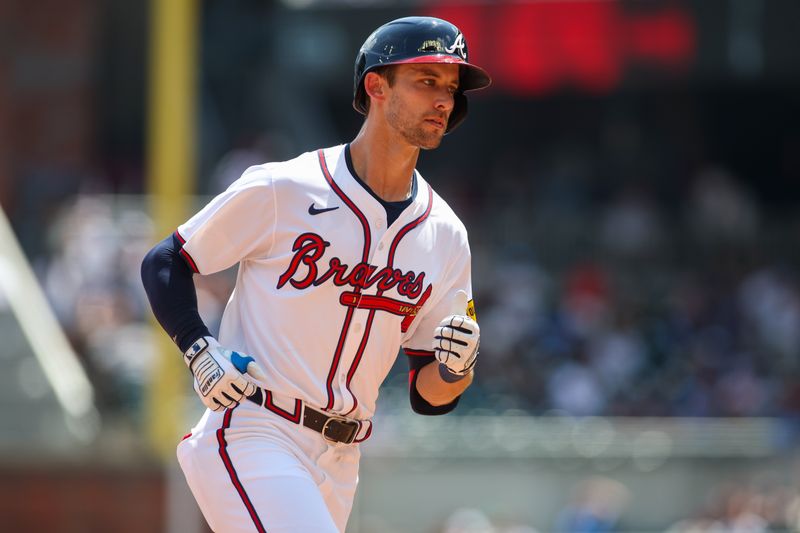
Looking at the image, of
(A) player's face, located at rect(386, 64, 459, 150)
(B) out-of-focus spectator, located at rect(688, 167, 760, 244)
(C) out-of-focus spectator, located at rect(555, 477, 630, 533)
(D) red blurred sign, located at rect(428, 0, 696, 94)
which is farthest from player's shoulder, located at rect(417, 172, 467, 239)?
(B) out-of-focus spectator, located at rect(688, 167, 760, 244)

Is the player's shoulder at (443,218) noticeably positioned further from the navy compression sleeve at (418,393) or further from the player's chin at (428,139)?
the navy compression sleeve at (418,393)

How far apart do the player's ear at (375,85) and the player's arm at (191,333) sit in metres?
0.70

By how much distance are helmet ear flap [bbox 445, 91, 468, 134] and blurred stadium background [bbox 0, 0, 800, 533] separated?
555 centimetres

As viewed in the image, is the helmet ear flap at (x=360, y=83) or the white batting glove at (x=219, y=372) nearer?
the white batting glove at (x=219, y=372)

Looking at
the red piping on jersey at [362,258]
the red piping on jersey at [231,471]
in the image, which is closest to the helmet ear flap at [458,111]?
the red piping on jersey at [362,258]

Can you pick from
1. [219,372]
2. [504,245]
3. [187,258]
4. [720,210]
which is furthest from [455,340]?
[720,210]

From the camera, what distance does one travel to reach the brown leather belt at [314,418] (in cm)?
397

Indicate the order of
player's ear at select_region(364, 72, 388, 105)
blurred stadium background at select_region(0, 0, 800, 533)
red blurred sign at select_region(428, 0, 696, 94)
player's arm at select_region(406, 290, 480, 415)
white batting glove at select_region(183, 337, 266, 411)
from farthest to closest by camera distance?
red blurred sign at select_region(428, 0, 696, 94)
blurred stadium background at select_region(0, 0, 800, 533)
player's ear at select_region(364, 72, 388, 105)
player's arm at select_region(406, 290, 480, 415)
white batting glove at select_region(183, 337, 266, 411)

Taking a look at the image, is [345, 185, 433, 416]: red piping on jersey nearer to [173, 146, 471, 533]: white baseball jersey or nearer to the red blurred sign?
[173, 146, 471, 533]: white baseball jersey

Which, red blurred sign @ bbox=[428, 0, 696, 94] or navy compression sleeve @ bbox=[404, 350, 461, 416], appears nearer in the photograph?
navy compression sleeve @ bbox=[404, 350, 461, 416]

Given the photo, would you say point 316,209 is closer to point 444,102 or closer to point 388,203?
point 388,203

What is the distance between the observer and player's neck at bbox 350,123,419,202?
4145mm

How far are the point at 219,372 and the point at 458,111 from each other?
117 cm

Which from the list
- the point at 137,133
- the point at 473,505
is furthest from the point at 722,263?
the point at 137,133
